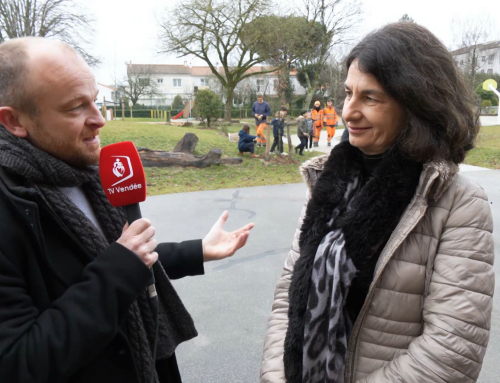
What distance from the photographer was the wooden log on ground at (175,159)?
10.8m

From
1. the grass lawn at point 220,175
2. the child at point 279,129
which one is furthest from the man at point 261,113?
the grass lawn at point 220,175

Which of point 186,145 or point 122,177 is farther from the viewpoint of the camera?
point 186,145

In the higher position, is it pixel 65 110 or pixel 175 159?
pixel 65 110

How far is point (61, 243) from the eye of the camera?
132 centimetres

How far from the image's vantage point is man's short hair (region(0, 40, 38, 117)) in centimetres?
128

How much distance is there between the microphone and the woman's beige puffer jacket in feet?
2.76

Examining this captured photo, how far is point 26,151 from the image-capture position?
1305 mm

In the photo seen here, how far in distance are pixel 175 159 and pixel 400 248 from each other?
9.95m

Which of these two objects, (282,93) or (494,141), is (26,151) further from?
(494,141)

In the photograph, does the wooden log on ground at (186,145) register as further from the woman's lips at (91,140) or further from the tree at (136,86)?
the tree at (136,86)

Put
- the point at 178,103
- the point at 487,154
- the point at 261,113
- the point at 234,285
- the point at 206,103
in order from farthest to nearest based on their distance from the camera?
the point at 178,103, the point at 206,103, the point at 261,113, the point at 487,154, the point at 234,285

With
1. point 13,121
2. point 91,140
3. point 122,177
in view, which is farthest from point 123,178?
point 13,121

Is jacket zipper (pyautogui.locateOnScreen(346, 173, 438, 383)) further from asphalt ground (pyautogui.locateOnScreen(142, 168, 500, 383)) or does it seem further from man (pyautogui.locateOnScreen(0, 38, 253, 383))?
asphalt ground (pyautogui.locateOnScreen(142, 168, 500, 383))

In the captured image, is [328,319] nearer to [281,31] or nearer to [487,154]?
[487,154]
